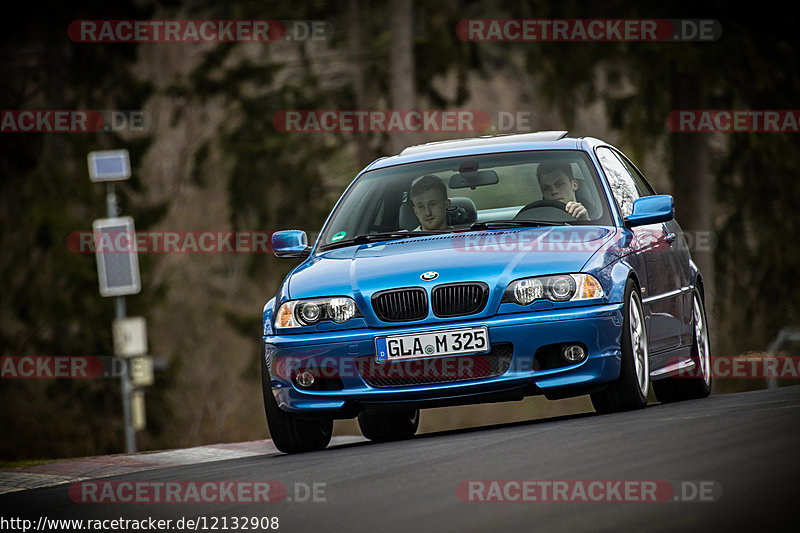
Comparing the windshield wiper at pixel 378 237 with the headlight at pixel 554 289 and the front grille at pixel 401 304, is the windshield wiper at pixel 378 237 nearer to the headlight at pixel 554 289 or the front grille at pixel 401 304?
the front grille at pixel 401 304

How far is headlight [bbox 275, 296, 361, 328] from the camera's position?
328 inches

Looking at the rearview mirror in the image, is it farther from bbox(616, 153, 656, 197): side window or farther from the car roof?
bbox(616, 153, 656, 197): side window

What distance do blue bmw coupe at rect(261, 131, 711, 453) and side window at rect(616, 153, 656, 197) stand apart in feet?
3.00

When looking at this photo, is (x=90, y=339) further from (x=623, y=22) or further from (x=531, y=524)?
(x=531, y=524)

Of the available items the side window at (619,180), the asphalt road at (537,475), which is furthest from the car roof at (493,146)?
the asphalt road at (537,475)

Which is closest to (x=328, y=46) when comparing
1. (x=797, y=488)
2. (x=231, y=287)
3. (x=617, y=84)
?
(x=617, y=84)

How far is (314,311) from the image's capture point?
Answer: 8445mm

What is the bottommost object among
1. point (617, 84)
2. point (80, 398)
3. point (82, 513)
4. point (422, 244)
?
point (80, 398)

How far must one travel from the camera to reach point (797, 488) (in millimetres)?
5289

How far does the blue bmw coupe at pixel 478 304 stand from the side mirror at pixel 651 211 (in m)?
0.01

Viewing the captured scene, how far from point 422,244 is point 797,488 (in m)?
3.89

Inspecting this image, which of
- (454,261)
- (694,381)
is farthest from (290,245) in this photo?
(694,381)

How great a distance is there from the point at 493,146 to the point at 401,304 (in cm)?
206

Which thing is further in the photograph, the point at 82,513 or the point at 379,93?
the point at 379,93
